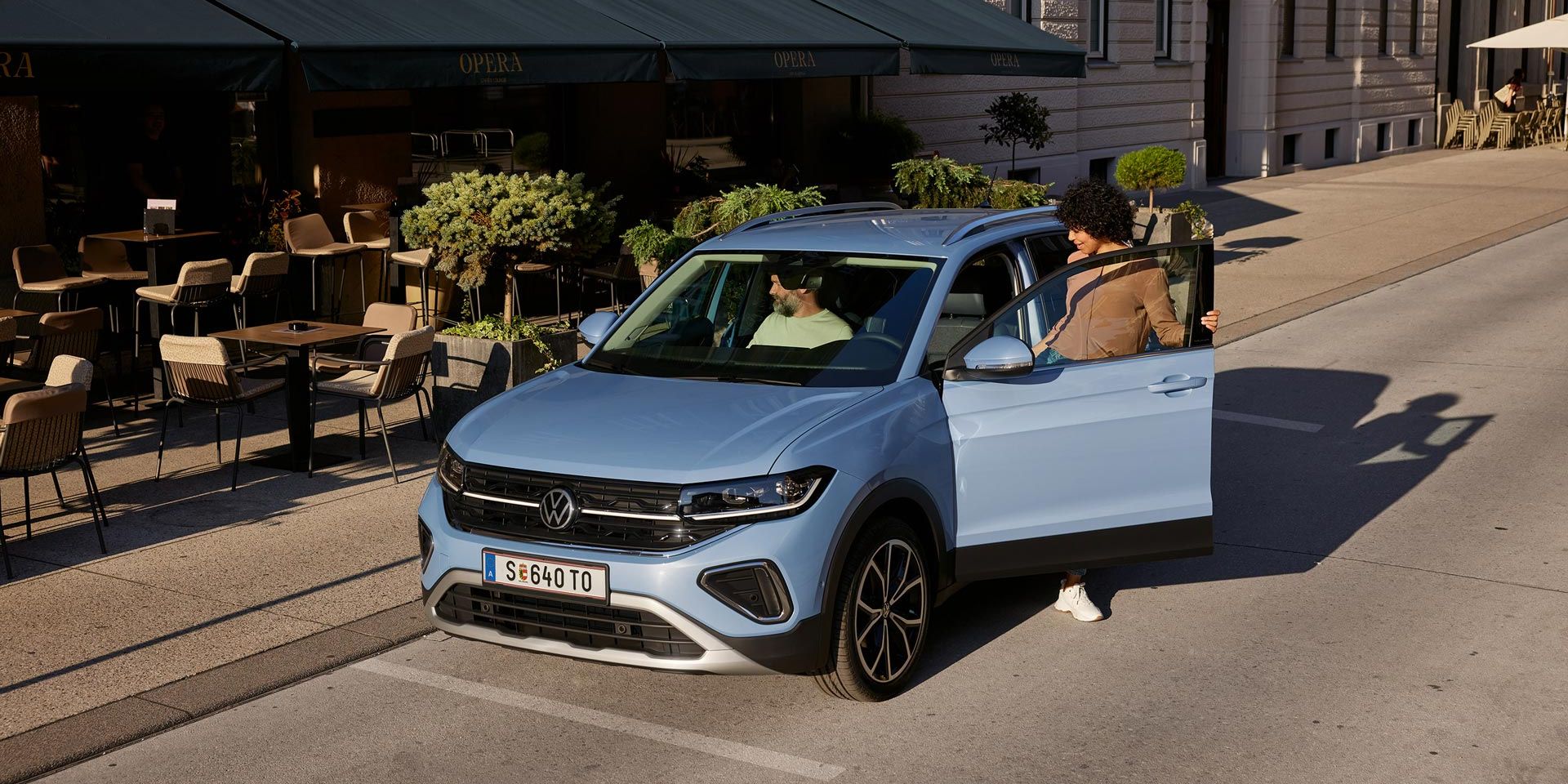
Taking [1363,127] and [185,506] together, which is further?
[1363,127]

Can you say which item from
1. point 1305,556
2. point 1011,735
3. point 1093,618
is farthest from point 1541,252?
point 1011,735

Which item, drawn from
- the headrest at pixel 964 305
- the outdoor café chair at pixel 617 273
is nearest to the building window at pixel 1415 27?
the outdoor café chair at pixel 617 273

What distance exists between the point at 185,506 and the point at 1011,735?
5136 millimetres

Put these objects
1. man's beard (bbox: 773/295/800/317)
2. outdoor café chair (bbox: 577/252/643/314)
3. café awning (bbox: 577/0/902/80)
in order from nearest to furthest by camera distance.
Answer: man's beard (bbox: 773/295/800/317) < café awning (bbox: 577/0/902/80) < outdoor café chair (bbox: 577/252/643/314)

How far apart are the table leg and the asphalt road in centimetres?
317

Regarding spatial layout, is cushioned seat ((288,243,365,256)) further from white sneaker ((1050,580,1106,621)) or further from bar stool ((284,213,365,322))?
white sneaker ((1050,580,1106,621))

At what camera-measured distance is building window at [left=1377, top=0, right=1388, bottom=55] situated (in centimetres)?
3769

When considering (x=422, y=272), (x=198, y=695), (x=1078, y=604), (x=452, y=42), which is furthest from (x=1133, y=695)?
(x=422, y=272)

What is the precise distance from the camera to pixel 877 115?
19.4 m

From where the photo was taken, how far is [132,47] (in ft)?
30.3

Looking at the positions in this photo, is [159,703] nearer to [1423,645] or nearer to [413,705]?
[413,705]

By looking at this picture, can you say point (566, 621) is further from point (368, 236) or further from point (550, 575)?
point (368, 236)

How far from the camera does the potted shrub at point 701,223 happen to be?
12.3 metres

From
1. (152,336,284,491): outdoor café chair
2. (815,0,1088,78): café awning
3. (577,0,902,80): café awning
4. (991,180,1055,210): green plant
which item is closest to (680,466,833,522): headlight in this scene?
(152,336,284,491): outdoor café chair
